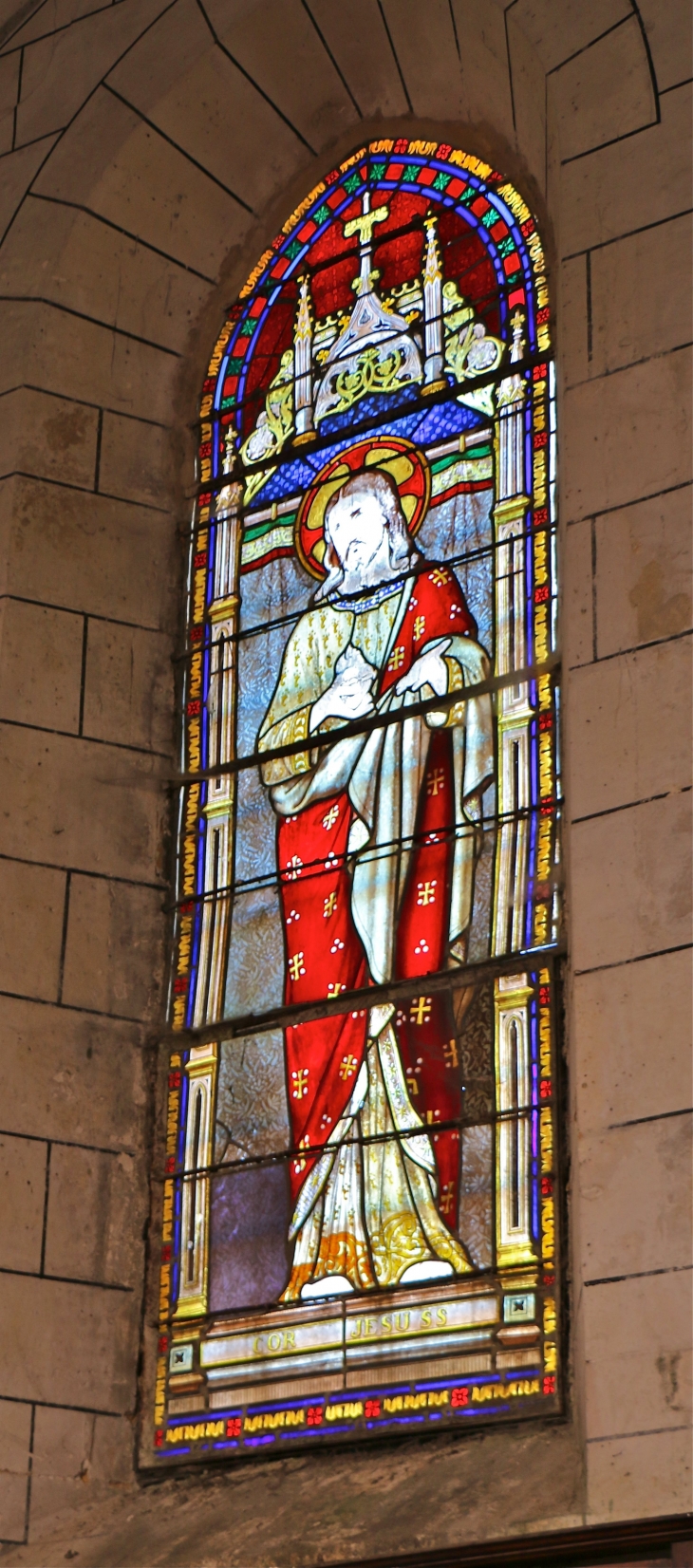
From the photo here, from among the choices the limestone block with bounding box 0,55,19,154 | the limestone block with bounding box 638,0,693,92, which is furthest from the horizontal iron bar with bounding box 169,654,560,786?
the limestone block with bounding box 0,55,19,154

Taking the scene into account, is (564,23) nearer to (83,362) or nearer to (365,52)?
(365,52)

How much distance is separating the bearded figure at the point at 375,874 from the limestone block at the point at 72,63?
4.78 ft

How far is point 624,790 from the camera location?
4.98 metres

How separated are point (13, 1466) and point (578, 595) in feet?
7.45

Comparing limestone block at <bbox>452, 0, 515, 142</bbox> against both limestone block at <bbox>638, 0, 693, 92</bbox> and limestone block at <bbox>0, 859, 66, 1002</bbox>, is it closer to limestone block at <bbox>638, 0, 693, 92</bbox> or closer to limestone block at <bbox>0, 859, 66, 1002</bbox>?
limestone block at <bbox>638, 0, 693, 92</bbox>

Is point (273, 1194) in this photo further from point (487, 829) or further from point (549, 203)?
point (549, 203)

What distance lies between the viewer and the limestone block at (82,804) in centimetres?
617

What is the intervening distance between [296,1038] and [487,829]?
673 millimetres

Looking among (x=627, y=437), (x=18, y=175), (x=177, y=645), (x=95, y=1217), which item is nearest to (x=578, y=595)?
(x=627, y=437)

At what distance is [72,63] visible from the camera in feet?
22.9

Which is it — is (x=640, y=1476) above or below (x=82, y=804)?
below

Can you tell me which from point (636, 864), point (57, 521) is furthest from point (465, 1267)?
point (57, 521)

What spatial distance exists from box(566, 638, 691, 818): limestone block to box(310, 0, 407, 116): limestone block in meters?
2.36

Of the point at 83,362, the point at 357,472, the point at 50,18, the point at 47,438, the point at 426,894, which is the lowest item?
the point at 426,894
